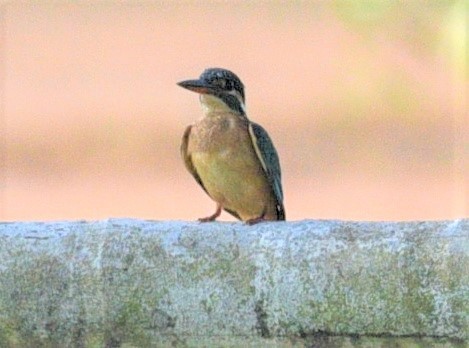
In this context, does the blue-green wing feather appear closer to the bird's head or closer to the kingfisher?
the kingfisher

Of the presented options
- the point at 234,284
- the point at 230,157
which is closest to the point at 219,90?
the point at 230,157

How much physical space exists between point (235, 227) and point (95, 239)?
30cm

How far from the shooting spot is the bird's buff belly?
14.8ft

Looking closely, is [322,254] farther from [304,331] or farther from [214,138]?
[214,138]

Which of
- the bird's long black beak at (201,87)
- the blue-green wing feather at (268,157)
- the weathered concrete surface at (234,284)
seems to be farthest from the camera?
the bird's long black beak at (201,87)

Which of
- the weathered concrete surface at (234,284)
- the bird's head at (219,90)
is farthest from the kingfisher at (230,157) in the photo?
the weathered concrete surface at (234,284)

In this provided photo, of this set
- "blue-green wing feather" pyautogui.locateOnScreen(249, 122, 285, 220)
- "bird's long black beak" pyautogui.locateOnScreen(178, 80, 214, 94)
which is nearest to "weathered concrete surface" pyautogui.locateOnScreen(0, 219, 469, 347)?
"blue-green wing feather" pyautogui.locateOnScreen(249, 122, 285, 220)

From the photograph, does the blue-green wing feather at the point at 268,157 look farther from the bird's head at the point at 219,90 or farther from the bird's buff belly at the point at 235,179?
the bird's head at the point at 219,90

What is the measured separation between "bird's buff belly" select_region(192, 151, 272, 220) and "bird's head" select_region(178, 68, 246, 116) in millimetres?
205

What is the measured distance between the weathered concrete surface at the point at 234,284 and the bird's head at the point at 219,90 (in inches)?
63.4

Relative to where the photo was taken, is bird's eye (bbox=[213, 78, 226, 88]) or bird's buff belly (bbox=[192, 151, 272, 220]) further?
bird's eye (bbox=[213, 78, 226, 88])

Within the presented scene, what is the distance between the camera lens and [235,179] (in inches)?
178

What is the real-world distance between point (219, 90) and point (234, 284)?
1.79 m

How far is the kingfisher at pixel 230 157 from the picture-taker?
452 cm
